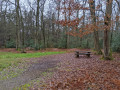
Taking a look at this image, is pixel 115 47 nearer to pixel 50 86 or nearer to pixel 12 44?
pixel 50 86

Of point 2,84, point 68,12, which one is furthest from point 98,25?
point 2,84

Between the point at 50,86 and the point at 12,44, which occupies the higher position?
the point at 12,44

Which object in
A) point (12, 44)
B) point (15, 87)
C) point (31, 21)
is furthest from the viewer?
point (31, 21)

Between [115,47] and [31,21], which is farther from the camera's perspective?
[31,21]

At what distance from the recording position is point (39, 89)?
3943mm

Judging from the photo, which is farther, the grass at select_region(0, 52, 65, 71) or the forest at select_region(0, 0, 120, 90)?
the grass at select_region(0, 52, 65, 71)

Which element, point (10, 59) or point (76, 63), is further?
point (10, 59)

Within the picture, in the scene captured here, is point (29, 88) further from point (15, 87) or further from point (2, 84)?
point (2, 84)

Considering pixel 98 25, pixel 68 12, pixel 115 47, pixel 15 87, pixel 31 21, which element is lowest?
pixel 15 87

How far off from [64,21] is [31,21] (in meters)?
26.1

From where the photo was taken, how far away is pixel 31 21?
1212 inches

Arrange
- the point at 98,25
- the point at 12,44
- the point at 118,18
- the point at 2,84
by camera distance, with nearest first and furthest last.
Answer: the point at 2,84, the point at 118,18, the point at 98,25, the point at 12,44

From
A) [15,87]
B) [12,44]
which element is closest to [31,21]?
[12,44]

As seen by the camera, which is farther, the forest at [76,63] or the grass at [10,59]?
the grass at [10,59]
